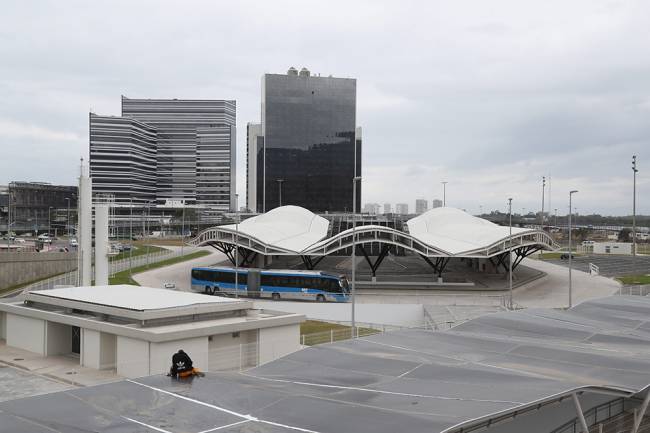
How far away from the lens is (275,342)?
22.8m

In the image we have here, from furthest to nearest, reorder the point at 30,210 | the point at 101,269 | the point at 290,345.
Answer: the point at 30,210 → the point at 101,269 → the point at 290,345

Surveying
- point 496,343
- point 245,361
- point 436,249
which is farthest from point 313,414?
point 436,249

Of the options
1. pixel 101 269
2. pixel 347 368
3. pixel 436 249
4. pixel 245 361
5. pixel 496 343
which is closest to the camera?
pixel 347 368

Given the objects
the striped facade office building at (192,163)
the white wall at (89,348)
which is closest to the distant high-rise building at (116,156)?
the striped facade office building at (192,163)

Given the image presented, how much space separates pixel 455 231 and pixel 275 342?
3892 centimetres

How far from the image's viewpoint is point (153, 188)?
183750mm

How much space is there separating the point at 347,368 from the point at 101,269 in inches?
1127

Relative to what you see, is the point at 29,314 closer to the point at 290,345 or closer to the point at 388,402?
the point at 290,345

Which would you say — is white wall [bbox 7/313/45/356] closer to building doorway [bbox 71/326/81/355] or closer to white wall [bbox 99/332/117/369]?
building doorway [bbox 71/326/81/355]

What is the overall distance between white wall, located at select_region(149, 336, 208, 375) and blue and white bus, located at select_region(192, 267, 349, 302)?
870 inches

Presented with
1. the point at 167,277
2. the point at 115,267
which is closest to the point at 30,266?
the point at 167,277

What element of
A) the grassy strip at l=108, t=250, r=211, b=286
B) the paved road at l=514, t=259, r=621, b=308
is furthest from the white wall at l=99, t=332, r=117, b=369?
the grassy strip at l=108, t=250, r=211, b=286

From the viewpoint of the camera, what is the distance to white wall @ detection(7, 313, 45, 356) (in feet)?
80.4

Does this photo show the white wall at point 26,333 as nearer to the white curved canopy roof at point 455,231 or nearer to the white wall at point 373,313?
the white wall at point 373,313
